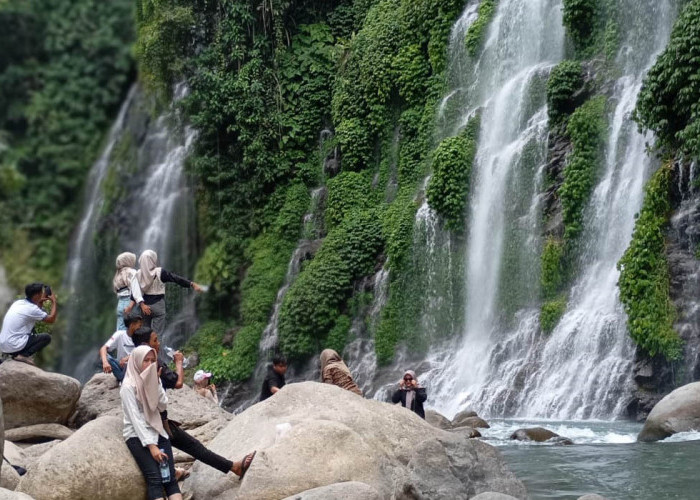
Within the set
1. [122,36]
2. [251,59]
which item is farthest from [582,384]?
[122,36]

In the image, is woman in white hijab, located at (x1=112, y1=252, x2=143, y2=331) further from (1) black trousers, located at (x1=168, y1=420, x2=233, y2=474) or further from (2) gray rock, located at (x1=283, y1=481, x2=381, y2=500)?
(2) gray rock, located at (x1=283, y1=481, x2=381, y2=500)

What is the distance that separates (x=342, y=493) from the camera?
357 inches

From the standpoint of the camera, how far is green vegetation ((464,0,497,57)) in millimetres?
25344

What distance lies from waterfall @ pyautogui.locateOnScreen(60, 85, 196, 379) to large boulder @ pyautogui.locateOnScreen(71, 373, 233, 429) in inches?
595

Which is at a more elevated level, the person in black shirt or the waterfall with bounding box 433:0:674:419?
the waterfall with bounding box 433:0:674:419

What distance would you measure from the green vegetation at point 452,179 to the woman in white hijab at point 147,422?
14368 millimetres

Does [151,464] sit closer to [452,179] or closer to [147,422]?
[147,422]

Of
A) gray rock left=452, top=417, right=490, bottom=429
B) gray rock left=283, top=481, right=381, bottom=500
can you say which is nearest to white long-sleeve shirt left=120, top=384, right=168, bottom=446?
gray rock left=283, top=481, right=381, bottom=500

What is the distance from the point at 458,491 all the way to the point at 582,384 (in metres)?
8.84

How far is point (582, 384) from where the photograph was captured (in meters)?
18.1

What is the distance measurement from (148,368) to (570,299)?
11824mm

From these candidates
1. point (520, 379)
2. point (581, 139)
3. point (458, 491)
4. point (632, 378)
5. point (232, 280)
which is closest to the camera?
point (458, 491)

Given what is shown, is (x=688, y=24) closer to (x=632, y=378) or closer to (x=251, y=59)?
(x=632, y=378)

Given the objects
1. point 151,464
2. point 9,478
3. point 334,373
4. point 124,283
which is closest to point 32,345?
point 124,283
